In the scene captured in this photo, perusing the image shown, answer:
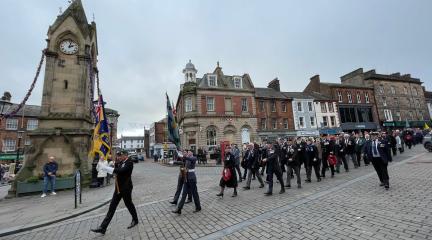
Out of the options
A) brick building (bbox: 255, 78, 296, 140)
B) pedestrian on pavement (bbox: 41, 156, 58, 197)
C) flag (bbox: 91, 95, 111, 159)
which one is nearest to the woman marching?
flag (bbox: 91, 95, 111, 159)

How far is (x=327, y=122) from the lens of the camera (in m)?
37.4

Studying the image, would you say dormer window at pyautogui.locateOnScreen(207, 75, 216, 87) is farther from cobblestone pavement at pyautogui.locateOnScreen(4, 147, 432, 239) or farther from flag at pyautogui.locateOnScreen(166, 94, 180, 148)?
cobblestone pavement at pyautogui.locateOnScreen(4, 147, 432, 239)

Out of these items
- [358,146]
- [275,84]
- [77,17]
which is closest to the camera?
[358,146]

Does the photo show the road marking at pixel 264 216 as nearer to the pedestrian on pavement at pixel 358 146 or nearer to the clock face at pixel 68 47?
the pedestrian on pavement at pixel 358 146

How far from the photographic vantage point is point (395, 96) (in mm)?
43469

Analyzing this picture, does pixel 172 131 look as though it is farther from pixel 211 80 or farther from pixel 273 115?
pixel 273 115

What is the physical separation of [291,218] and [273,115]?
30.5 metres

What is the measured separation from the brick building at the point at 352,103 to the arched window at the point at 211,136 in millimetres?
23175

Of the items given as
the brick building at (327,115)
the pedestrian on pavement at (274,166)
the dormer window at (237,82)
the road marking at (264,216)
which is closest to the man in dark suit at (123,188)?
the road marking at (264,216)

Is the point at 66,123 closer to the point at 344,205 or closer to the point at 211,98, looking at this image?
Result: the point at 344,205

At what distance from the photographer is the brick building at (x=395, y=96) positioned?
41906 mm

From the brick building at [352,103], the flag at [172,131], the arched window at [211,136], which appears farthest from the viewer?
the brick building at [352,103]

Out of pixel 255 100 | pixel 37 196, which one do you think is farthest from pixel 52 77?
pixel 255 100

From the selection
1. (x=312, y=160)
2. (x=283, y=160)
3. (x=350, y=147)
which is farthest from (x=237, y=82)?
(x=312, y=160)
